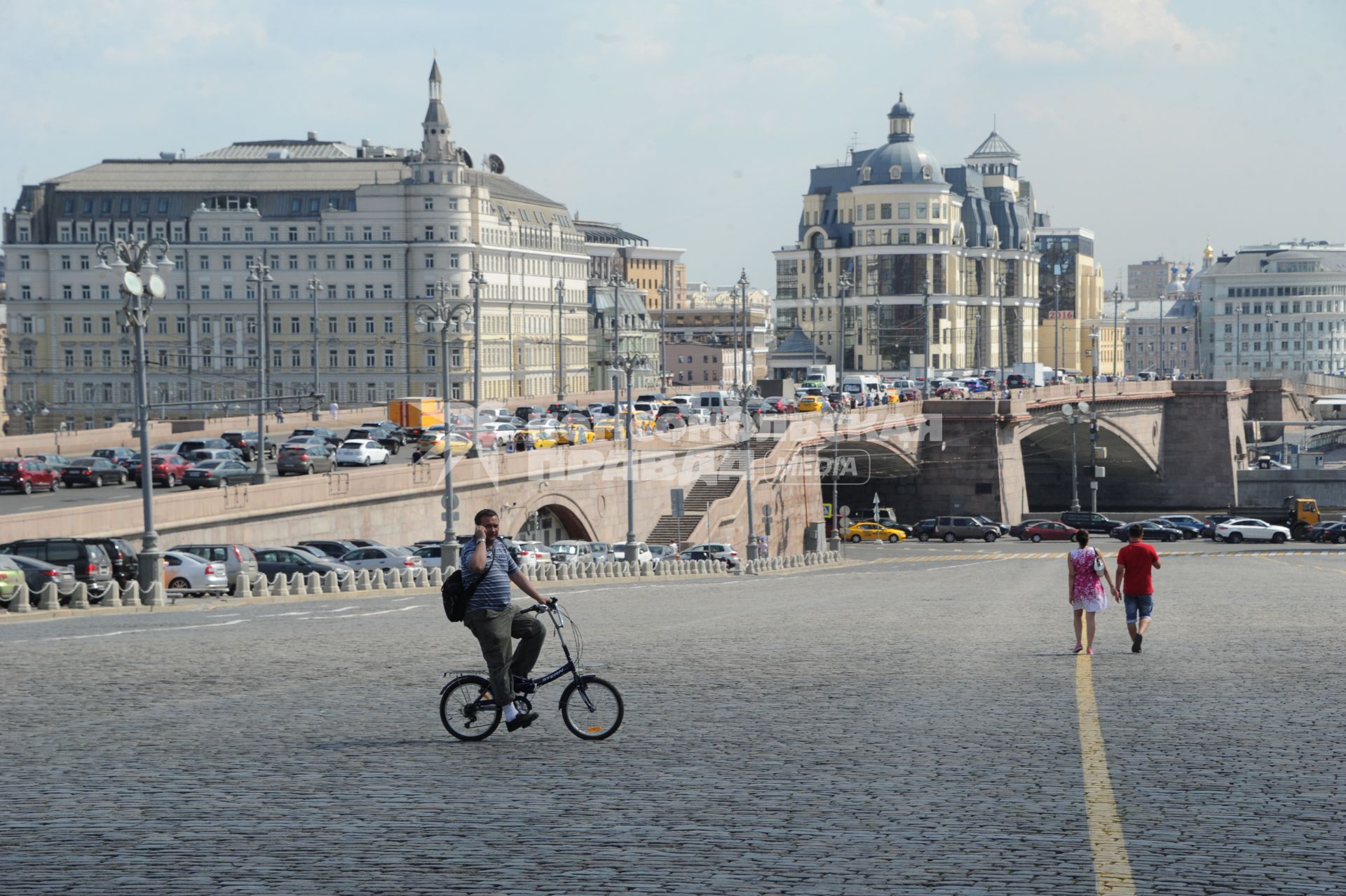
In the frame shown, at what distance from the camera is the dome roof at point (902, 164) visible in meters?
162

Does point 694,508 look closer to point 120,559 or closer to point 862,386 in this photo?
point 120,559

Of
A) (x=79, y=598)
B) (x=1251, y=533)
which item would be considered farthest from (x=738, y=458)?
(x=79, y=598)

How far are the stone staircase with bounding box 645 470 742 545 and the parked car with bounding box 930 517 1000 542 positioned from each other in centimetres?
1789

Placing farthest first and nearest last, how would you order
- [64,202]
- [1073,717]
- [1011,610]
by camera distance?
1. [64,202]
2. [1011,610]
3. [1073,717]

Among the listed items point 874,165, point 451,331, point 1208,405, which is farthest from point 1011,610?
point 874,165

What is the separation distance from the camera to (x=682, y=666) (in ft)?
58.3

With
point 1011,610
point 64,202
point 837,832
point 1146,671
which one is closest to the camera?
point 837,832

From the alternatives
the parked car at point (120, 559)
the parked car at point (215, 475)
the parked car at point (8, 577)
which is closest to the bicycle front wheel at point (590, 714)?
the parked car at point (8, 577)

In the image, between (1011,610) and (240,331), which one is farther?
(240,331)

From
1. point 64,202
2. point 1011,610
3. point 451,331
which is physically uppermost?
point 64,202

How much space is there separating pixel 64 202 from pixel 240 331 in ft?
63.3

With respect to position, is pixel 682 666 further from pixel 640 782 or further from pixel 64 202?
pixel 64 202

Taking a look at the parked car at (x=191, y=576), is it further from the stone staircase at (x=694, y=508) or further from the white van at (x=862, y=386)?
the white van at (x=862, y=386)

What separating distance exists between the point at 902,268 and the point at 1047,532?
75444mm
